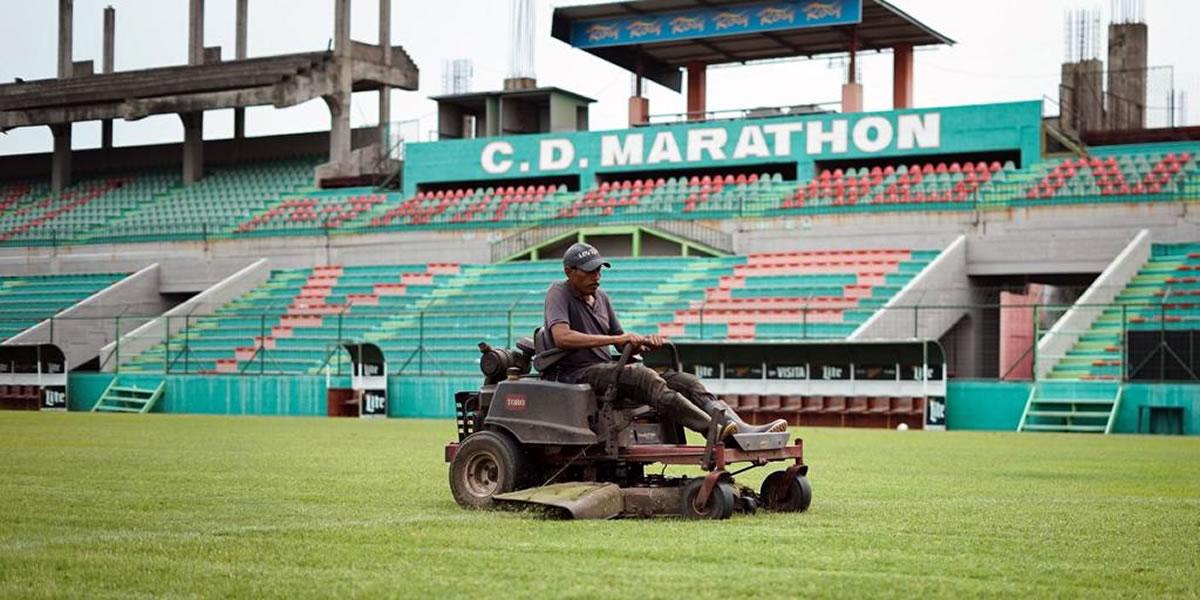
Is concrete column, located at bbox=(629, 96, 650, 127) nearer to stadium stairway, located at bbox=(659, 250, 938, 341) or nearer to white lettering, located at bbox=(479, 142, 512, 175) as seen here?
white lettering, located at bbox=(479, 142, 512, 175)

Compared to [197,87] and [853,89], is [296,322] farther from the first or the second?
[853,89]

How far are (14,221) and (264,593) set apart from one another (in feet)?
166

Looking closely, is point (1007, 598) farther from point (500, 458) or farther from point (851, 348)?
point (851, 348)

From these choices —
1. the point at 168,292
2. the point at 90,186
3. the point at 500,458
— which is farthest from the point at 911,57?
the point at 500,458

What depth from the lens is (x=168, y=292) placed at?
46781 mm

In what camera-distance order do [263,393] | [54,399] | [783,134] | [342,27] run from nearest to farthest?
[263,393] < [54,399] < [783,134] < [342,27]

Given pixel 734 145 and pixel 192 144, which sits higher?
pixel 192 144

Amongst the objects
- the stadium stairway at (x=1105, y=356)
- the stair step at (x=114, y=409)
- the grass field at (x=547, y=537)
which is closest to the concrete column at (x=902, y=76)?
the stadium stairway at (x=1105, y=356)

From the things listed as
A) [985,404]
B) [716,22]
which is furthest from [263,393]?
[716,22]

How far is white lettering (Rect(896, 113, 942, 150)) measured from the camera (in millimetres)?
40469

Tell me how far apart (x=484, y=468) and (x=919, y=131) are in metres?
32.0

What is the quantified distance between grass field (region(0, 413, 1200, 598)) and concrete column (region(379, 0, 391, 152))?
123ft

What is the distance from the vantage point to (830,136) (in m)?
41.7

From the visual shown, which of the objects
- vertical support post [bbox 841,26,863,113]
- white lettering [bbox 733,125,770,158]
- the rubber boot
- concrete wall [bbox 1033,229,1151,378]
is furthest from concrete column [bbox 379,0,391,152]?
the rubber boot
